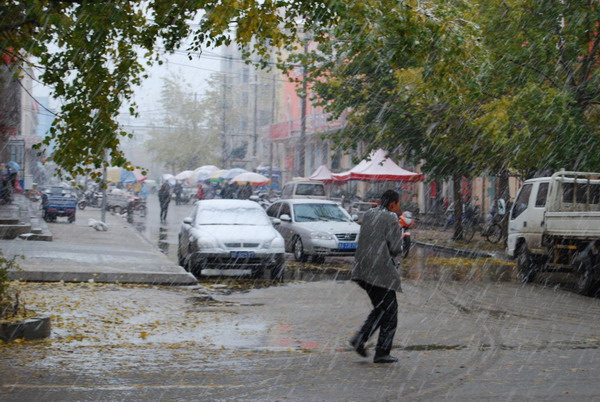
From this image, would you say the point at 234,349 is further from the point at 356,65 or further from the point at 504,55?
the point at 356,65

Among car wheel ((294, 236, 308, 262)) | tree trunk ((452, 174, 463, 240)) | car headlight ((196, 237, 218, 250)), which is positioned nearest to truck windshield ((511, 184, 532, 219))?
car wheel ((294, 236, 308, 262))

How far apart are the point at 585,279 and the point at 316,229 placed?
7.03 meters

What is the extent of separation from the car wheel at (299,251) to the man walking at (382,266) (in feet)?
37.8

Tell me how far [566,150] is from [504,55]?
2.81m

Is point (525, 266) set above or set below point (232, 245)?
below

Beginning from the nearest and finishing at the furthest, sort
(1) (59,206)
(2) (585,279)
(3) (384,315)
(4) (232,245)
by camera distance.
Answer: (3) (384,315)
(2) (585,279)
(4) (232,245)
(1) (59,206)

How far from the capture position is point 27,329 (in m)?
8.79

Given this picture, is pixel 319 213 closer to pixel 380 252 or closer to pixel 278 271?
pixel 278 271

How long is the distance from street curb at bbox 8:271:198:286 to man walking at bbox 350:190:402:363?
7085mm

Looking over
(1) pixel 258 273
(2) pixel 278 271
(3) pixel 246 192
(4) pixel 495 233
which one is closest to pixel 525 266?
(2) pixel 278 271

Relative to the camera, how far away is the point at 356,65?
29.3 metres

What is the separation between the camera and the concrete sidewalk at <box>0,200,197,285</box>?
1406 centimetres

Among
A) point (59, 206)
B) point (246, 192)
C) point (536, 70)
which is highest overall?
point (536, 70)

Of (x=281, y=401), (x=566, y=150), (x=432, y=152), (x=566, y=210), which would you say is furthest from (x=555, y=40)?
(x=281, y=401)
